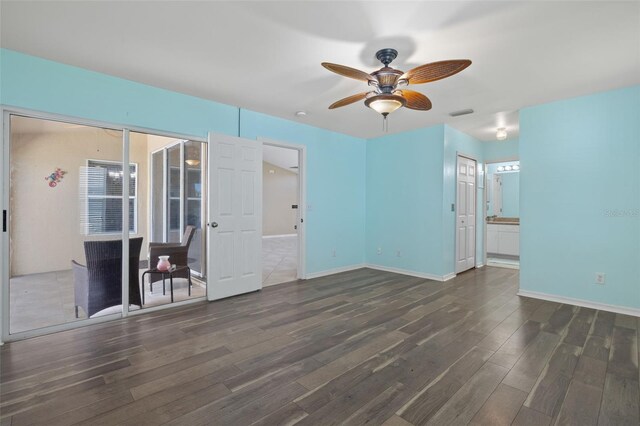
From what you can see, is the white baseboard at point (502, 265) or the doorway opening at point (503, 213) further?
the doorway opening at point (503, 213)

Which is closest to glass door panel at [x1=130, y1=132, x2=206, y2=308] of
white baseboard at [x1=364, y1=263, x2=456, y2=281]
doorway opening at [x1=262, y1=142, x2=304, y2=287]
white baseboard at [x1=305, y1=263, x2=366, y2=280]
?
white baseboard at [x1=305, y1=263, x2=366, y2=280]

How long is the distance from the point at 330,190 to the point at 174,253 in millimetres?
2660

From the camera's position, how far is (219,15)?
82.9 inches

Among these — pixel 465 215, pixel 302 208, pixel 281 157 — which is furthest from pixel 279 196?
pixel 465 215

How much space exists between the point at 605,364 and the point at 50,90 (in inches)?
204

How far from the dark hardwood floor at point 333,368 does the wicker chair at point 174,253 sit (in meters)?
0.70

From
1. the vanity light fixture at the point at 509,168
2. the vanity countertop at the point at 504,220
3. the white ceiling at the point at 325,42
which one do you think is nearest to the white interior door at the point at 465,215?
the vanity countertop at the point at 504,220

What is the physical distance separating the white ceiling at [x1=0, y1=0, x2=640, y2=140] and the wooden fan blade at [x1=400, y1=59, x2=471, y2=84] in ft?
0.85

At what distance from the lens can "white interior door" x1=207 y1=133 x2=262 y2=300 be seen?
3725 mm

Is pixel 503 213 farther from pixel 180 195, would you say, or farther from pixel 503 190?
pixel 180 195

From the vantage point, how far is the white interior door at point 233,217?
3725 mm

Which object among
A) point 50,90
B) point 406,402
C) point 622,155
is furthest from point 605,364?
point 50,90

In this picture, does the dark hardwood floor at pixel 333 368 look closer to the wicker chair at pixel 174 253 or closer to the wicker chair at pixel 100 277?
the wicker chair at pixel 100 277

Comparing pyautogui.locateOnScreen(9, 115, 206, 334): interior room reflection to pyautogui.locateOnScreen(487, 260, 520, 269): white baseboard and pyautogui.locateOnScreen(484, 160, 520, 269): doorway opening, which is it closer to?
pyautogui.locateOnScreen(487, 260, 520, 269): white baseboard
